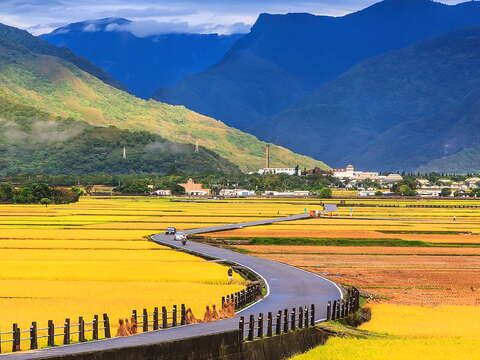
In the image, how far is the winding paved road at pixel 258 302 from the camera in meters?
31.5

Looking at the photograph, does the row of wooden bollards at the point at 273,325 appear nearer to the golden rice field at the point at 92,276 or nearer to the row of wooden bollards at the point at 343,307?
the row of wooden bollards at the point at 343,307

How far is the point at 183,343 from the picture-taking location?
32.1m

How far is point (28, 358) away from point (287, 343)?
11686mm

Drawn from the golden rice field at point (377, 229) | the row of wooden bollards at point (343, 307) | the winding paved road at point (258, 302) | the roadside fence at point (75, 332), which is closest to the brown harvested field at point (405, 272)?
the winding paved road at point (258, 302)

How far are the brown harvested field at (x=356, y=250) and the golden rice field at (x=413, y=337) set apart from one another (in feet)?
129

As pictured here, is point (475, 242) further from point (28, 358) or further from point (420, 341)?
point (28, 358)

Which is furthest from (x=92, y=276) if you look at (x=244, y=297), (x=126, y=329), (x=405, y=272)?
(x=126, y=329)

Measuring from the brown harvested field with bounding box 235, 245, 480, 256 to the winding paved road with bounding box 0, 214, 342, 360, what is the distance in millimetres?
5041

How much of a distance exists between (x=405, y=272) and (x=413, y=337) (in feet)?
105

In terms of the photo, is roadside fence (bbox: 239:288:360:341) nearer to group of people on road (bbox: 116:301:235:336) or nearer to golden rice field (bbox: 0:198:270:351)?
group of people on road (bbox: 116:301:235:336)

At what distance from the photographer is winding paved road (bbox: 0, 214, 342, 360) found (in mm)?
31453

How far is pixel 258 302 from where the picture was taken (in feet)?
167

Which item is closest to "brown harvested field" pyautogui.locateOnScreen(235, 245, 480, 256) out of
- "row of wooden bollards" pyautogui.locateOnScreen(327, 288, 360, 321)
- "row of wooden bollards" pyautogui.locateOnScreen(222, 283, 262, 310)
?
"row of wooden bollards" pyautogui.locateOnScreen(222, 283, 262, 310)

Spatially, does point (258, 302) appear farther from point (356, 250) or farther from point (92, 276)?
point (356, 250)
